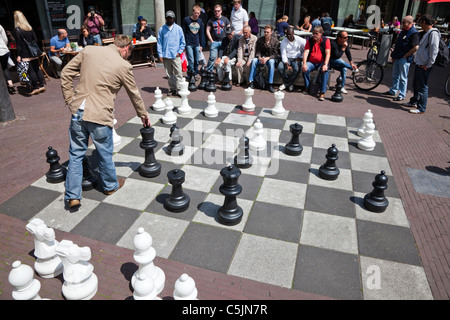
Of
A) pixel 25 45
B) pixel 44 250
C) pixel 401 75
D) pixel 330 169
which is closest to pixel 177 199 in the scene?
pixel 44 250

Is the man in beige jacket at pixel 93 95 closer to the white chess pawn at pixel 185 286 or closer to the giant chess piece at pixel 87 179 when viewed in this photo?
the giant chess piece at pixel 87 179

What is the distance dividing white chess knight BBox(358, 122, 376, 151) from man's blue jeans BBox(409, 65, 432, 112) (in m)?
2.66

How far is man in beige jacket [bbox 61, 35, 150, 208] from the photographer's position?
11.4 ft

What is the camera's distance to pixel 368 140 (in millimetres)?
5246

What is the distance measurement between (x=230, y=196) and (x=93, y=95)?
1836mm

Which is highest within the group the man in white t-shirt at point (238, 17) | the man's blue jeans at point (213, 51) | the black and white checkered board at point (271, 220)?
the man in white t-shirt at point (238, 17)

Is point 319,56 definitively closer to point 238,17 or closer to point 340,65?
point 340,65

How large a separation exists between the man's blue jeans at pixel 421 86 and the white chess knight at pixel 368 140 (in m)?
2.66

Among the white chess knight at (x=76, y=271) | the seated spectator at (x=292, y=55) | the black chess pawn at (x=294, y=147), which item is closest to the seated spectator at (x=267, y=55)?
the seated spectator at (x=292, y=55)

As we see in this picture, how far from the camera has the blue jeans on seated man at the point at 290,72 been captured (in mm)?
8062

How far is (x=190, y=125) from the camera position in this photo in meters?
5.99

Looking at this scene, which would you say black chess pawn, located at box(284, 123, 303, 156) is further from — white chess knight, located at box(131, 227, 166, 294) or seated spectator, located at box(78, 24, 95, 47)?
seated spectator, located at box(78, 24, 95, 47)
